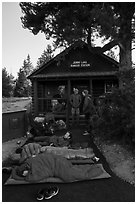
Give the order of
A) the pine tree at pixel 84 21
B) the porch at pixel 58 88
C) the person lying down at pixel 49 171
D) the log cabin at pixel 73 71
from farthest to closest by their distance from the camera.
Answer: the porch at pixel 58 88 → the log cabin at pixel 73 71 → the pine tree at pixel 84 21 → the person lying down at pixel 49 171

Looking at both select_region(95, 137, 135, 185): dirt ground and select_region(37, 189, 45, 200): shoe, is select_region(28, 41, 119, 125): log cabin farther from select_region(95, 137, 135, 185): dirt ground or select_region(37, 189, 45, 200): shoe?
select_region(37, 189, 45, 200): shoe

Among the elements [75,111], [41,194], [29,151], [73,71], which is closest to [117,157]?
[29,151]

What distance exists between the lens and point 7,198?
11.7 ft

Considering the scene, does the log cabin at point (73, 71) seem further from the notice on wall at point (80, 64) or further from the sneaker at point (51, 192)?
the sneaker at point (51, 192)

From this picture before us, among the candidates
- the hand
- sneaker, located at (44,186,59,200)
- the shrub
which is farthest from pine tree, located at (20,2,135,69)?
sneaker, located at (44,186,59,200)

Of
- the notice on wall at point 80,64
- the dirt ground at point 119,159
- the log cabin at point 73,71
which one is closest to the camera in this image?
the dirt ground at point 119,159

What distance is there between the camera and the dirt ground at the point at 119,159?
15.1 feet

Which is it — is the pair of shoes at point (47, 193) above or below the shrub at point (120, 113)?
below

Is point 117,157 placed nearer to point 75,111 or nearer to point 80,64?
point 75,111

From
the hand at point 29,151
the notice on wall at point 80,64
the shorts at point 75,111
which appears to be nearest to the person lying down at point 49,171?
the hand at point 29,151

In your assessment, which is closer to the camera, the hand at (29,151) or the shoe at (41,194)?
the shoe at (41,194)

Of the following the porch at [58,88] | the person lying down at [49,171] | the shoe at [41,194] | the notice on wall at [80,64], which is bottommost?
the shoe at [41,194]

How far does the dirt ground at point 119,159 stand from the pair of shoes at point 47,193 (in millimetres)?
1642

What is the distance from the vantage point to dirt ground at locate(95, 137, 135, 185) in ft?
15.1
